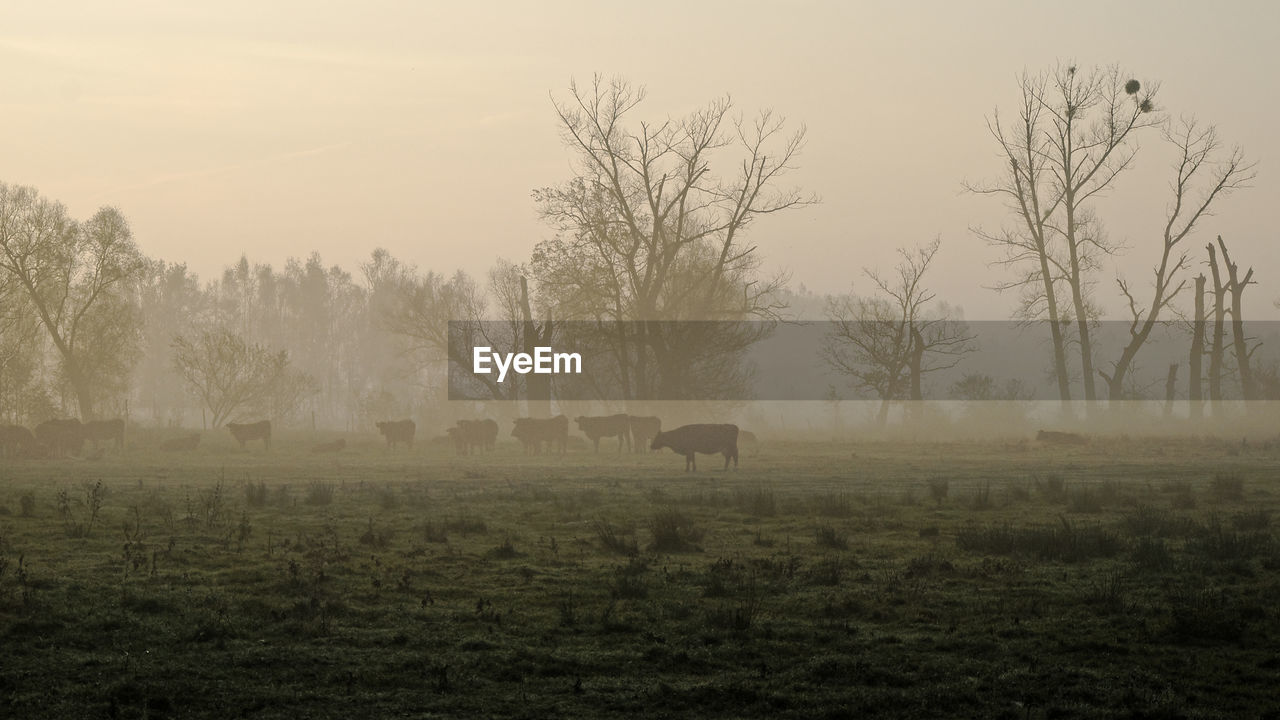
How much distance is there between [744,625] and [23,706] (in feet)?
20.3

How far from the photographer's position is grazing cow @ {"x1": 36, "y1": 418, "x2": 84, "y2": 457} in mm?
39281

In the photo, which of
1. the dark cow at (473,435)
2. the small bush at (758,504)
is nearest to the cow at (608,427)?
the dark cow at (473,435)

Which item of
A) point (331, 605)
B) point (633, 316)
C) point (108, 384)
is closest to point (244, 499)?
point (331, 605)

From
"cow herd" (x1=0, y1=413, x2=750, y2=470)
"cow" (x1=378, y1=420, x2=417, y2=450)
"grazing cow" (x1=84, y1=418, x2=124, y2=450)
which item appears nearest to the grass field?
"cow herd" (x1=0, y1=413, x2=750, y2=470)

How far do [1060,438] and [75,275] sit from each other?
48351mm

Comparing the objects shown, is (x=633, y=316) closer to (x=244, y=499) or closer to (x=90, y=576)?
(x=244, y=499)

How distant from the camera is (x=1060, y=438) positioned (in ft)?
131

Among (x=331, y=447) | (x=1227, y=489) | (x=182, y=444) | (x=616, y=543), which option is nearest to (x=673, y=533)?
(x=616, y=543)

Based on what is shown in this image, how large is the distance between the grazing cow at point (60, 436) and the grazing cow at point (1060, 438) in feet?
122

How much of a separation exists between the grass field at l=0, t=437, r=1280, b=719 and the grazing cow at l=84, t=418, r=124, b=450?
892 inches

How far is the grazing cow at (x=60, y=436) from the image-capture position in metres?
39.3

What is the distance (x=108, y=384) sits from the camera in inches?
2197

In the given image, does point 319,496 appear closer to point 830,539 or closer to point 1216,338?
point 830,539

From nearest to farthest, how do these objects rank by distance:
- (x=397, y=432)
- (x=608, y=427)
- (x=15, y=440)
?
(x=15, y=440), (x=608, y=427), (x=397, y=432)
